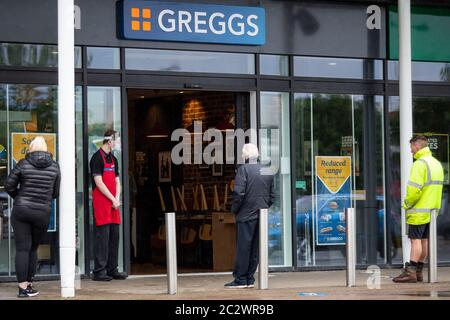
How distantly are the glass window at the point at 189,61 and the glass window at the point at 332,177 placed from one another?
1.08 m

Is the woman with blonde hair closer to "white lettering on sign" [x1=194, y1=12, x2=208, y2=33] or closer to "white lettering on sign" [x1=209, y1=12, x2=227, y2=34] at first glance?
"white lettering on sign" [x1=194, y1=12, x2=208, y2=33]

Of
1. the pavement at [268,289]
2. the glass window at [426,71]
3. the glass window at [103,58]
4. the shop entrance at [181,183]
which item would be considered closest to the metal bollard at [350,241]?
the pavement at [268,289]

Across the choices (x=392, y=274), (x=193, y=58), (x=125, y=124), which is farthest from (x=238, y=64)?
(x=392, y=274)

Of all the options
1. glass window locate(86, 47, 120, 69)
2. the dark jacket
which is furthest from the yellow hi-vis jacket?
glass window locate(86, 47, 120, 69)

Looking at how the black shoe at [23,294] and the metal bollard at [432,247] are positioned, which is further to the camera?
the metal bollard at [432,247]

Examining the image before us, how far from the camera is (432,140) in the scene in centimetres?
1648

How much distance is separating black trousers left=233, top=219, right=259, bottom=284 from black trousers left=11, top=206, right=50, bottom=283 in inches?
101

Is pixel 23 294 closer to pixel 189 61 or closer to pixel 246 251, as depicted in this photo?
pixel 246 251

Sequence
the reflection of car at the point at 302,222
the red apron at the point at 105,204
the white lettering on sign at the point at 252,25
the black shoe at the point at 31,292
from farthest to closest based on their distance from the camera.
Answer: the reflection of car at the point at 302,222, the white lettering on sign at the point at 252,25, the red apron at the point at 105,204, the black shoe at the point at 31,292

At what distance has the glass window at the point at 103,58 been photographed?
14.3m

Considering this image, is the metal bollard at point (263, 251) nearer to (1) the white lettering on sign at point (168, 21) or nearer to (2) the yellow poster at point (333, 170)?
(2) the yellow poster at point (333, 170)

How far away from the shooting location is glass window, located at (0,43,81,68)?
45.4 ft

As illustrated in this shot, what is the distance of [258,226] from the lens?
513 inches

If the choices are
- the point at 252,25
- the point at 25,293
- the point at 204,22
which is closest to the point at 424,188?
the point at 252,25
